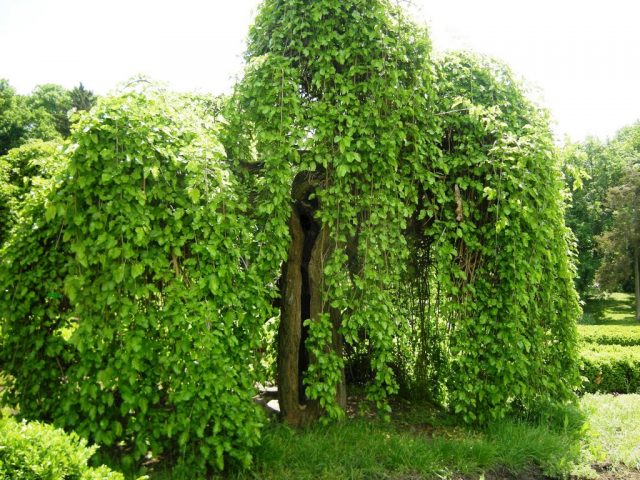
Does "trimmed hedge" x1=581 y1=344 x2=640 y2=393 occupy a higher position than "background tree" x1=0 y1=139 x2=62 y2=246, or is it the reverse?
"background tree" x1=0 y1=139 x2=62 y2=246

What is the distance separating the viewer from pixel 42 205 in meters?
Answer: 3.65

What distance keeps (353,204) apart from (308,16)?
180 centimetres

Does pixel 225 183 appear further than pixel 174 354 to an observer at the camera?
Yes

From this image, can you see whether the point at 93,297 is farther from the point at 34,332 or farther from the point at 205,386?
the point at 205,386

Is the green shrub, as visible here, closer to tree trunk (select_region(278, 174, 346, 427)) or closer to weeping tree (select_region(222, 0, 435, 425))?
weeping tree (select_region(222, 0, 435, 425))

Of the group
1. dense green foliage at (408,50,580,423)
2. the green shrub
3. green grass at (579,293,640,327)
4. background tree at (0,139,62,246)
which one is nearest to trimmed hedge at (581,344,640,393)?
dense green foliage at (408,50,580,423)

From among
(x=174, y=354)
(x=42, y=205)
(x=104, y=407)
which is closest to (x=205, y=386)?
(x=174, y=354)

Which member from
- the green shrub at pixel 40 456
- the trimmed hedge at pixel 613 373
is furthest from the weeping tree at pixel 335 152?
the trimmed hedge at pixel 613 373

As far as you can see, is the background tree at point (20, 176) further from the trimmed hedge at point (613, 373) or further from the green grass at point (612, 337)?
the green grass at point (612, 337)

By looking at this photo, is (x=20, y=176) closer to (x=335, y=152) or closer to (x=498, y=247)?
(x=335, y=152)

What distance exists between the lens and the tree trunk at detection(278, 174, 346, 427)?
15.0 ft

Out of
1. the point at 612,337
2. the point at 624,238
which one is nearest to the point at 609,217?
the point at 624,238

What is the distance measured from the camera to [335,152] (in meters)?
4.26

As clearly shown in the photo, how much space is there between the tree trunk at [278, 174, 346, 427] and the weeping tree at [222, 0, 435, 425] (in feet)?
0.04
